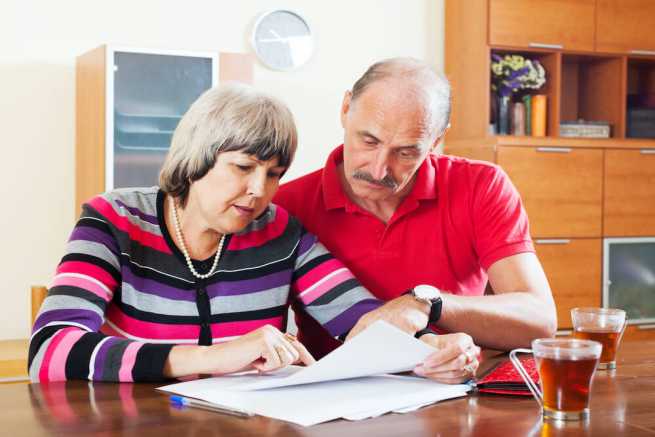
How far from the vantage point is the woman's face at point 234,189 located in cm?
177

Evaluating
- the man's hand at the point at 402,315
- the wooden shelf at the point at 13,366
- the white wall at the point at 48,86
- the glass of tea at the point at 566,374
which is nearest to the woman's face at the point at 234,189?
the man's hand at the point at 402,315

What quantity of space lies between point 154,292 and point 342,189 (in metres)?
0.61

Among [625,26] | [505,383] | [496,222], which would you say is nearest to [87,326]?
[505,383]

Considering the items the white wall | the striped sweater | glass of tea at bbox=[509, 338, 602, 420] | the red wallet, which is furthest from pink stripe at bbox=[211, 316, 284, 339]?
the white wall

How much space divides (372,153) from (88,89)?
7.47 ft

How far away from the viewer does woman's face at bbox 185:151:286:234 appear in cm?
177

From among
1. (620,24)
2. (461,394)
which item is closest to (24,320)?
(461,394)

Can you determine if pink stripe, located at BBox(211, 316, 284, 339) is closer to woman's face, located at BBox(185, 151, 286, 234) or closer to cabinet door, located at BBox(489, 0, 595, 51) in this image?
woman's face, located at BBox(185, 151, 286, 234)

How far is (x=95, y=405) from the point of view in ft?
4.28

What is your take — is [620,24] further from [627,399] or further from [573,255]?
[627,399]

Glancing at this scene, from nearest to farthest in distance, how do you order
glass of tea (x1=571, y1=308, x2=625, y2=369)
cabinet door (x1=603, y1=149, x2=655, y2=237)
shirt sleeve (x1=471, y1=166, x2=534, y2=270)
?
1. glass of tea (x1=571, y1=308, x2=625, y2=369)
2. shirt sleeve (x1=471, y1=166, x2=534, y2=270)
3. cabinet door (x1=603, y1=149, x2=655, y2=237)

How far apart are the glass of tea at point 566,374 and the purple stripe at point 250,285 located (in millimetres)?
771

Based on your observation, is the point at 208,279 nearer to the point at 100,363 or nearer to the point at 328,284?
the point at 328,284

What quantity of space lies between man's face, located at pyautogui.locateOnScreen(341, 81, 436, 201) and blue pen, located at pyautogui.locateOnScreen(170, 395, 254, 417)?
0.84 m
